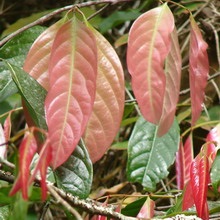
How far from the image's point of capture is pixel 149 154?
55.8 inches

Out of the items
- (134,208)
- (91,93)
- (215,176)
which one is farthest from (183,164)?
(91,93)

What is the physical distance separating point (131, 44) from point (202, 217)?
272 millimetres

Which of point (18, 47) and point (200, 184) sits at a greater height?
point (18, 47)

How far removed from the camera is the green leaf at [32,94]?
2.90 feet

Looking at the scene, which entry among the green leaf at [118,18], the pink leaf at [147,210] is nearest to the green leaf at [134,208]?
the pink leaf at [147,210]

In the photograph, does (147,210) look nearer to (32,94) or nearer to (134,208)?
(134,208)

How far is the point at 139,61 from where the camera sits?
87 cm

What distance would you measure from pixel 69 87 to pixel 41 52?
134mm

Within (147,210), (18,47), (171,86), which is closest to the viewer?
(171,86)

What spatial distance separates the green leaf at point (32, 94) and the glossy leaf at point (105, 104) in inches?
3.4

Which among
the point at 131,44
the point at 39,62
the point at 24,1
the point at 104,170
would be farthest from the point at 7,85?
the point at 24,1

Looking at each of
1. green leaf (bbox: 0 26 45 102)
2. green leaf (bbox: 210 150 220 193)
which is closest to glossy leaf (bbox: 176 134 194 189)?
green leaf (bbox: 210 150 220 193)

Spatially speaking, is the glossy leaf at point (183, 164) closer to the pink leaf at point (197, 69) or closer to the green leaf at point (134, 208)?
the green leaf at point (134, 208)

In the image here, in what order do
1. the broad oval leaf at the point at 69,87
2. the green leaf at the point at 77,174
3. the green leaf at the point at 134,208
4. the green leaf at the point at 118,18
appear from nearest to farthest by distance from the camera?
the broad oval leaf at the point at 69,87, the green leaf at the point at 77,174, the green leaf at the point at 134,208, the green leaf at the point at 118,18
